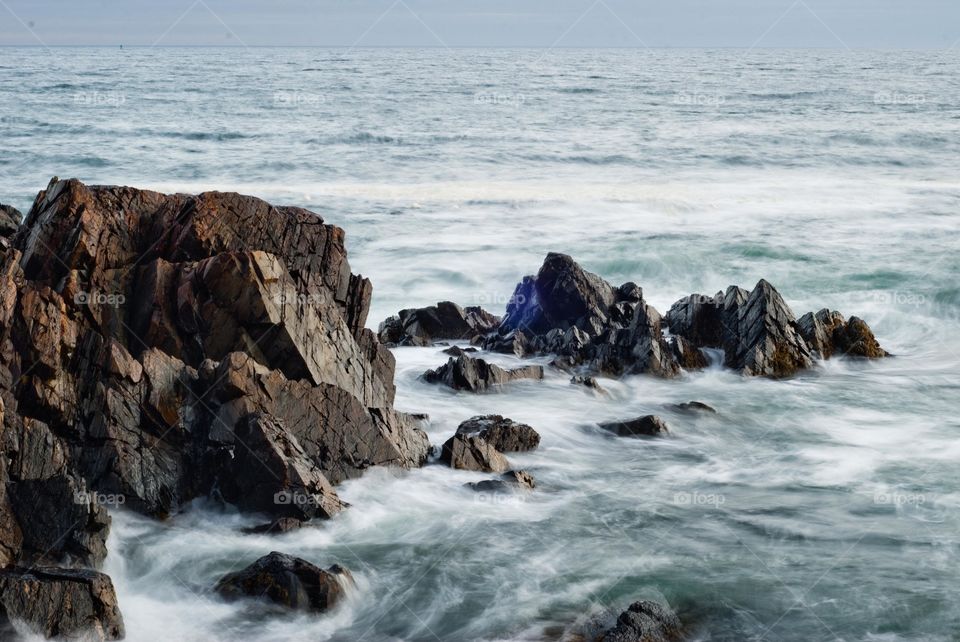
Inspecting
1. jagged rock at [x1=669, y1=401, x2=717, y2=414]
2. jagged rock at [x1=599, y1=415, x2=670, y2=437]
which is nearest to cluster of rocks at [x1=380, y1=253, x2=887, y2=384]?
jagged rock at [x1=669, y1=401, x2=717, y2=414]

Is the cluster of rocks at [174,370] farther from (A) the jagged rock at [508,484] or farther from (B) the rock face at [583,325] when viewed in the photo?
(B) the rock face at [583,325]

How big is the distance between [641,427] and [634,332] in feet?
13.2

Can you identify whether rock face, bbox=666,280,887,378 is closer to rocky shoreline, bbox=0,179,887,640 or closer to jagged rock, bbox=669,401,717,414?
jagged rock, bbox=669,401,717,414

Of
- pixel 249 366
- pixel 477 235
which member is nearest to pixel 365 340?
pixel 249 366

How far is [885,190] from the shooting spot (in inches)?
1734

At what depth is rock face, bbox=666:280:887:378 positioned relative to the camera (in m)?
20.7

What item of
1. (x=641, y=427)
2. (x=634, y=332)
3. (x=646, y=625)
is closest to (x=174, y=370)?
(x=646, y=625)

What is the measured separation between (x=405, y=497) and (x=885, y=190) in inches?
1410

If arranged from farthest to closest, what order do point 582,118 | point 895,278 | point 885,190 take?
1. point 582,118
2. point 885,190
3. point 895,278

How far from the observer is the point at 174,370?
13.7m

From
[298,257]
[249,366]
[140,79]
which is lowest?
[249,366]

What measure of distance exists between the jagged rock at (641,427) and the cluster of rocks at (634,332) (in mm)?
2401

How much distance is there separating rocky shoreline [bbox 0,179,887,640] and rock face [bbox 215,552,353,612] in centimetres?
2

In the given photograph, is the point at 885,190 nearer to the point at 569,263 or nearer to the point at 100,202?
the point at 569,263
